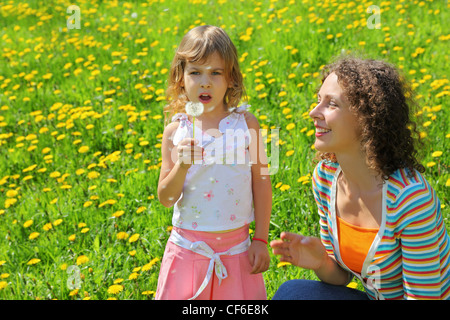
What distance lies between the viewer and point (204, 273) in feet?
6.05

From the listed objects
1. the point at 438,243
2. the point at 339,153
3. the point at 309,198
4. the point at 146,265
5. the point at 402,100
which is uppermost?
the point at 402,100

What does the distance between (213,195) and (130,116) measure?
204cm

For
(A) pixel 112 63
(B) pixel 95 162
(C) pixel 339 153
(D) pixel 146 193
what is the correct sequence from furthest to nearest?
1. (A) pixel 112 63
2. (B) pixel 95 162
3. (D) pixel 146 193
4. (C) pixel 339 153

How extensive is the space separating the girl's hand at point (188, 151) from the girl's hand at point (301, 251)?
37 cm

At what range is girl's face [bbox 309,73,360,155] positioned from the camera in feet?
5.48

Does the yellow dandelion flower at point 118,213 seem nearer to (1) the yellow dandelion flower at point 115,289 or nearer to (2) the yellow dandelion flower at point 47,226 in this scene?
(2) the yellow dandelion flower at point 47,226

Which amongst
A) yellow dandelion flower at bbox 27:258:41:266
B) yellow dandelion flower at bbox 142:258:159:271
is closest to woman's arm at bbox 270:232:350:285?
yellow dandelion flower at bbox 142:258:159:271

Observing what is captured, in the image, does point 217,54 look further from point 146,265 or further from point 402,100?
point 146,265

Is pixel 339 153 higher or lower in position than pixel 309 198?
higher

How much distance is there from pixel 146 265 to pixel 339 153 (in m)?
1.08

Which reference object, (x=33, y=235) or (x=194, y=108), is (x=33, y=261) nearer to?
(x=33, y=235)

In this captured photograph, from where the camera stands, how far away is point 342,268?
1.88m
